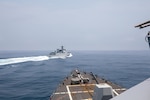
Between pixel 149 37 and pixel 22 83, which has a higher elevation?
pixel 149 37

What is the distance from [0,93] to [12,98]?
5082mm

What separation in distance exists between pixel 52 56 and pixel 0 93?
92489mm

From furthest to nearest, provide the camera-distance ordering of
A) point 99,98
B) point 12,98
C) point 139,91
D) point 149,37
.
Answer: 1. point 12,98
2. point 99,98
3. point 149,37
4. point 139,91

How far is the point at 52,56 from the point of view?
133625mm

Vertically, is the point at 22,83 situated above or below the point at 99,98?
below

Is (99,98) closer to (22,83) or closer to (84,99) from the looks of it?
(84,99)

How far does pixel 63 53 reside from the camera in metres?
138

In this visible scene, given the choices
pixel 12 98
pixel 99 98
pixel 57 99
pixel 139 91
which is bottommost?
pixel 12 98

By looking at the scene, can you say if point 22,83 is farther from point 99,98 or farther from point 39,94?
point 99,98

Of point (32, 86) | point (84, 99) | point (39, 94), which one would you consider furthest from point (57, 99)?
point (32, 86)

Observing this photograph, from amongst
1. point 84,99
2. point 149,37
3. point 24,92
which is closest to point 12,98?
point 24,92

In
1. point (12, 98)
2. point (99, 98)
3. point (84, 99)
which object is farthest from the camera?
point (12, 98)

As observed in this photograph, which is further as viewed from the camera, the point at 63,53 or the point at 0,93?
the point at 63,53

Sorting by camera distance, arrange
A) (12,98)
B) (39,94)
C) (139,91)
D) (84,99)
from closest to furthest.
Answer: (139,91), (84,99), (12,98), (39,94)
